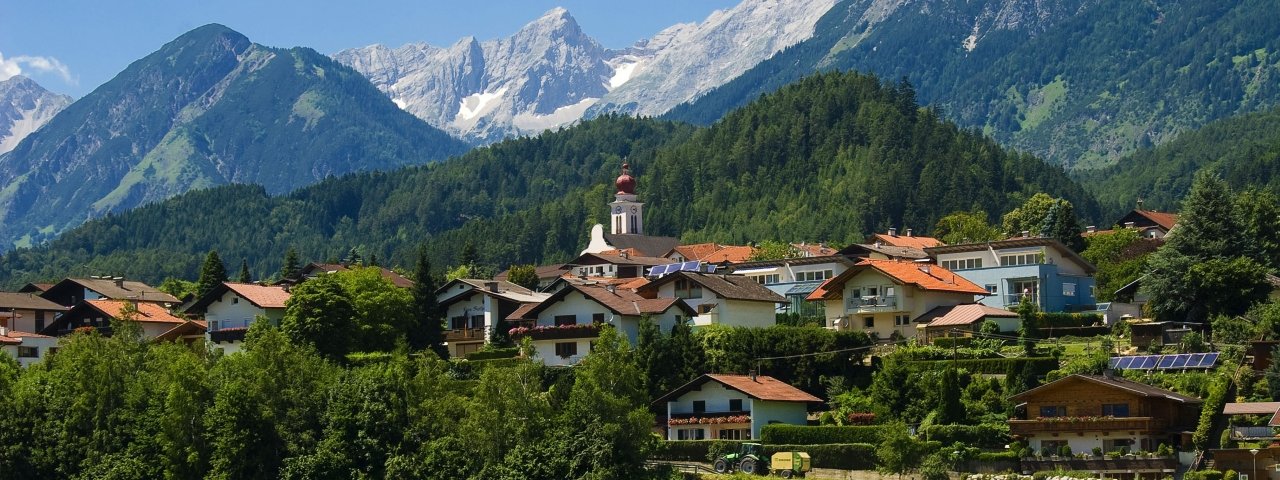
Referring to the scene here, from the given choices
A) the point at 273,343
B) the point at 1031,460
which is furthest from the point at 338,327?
the point at 1031,460

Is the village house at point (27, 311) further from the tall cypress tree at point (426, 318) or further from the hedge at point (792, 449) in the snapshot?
the hedge at point (792, 449)

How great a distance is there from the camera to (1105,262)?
417 feet

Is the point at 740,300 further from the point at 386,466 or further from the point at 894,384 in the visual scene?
the point at 386,466

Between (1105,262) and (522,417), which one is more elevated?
(1105,262)

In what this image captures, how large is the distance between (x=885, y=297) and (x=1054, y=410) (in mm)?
28000

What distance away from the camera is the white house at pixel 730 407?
82.7m

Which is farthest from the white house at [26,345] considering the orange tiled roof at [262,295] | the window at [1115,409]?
the window at [1115,409]

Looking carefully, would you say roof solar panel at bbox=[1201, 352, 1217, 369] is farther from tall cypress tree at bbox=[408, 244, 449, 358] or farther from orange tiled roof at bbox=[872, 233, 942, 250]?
orange tiled roof at bbox=[872, 233, 942, 250]

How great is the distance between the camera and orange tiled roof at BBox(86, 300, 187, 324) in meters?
113

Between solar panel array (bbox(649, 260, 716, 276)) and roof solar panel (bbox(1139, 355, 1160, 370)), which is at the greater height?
solar panel array (bbox(649, 260, 716, 276))

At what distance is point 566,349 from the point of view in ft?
319

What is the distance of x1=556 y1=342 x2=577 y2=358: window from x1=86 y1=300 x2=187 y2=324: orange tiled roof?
94.4 ft

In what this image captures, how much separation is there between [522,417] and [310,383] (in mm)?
12926

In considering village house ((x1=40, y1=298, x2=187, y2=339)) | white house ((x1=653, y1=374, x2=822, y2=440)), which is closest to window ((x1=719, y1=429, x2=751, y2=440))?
white house ((x1=653, y1=374, x2=822, y2=440))
